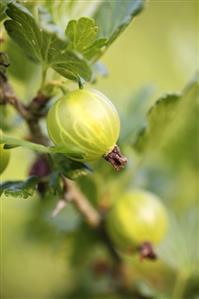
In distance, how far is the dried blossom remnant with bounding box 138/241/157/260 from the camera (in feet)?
3.74

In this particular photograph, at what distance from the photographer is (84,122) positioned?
78 centimetres

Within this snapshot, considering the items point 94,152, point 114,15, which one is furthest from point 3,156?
point 114,15

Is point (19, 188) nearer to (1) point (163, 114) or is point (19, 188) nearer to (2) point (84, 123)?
(2) point (84, 123)

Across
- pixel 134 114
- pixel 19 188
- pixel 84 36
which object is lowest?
pixel 19 188

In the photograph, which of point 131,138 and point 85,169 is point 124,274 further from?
point 85,169

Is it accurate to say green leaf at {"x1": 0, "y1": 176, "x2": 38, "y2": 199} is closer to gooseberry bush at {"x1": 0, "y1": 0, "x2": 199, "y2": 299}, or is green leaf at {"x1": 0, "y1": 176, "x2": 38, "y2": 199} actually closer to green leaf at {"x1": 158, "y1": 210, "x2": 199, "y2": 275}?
gooseberry bush at {"x1": 0, "y1": 0, "x2": 199, "y2": 299}

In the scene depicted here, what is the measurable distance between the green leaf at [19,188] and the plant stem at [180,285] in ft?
1.75

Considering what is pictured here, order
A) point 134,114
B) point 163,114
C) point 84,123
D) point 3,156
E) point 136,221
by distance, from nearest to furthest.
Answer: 1. point 84,123
2. point 3,156
3. point 163,114
4. point 136,221
5. point 134,114

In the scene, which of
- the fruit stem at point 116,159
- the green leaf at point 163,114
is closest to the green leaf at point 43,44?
the fruit stem at point 116,159

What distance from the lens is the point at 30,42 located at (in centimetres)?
84

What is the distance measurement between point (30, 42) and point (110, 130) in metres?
0.17

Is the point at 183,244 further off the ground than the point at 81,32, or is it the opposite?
the point at 81,32

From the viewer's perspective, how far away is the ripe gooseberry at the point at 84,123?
78 centimetres

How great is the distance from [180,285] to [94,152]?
0.61 meters
